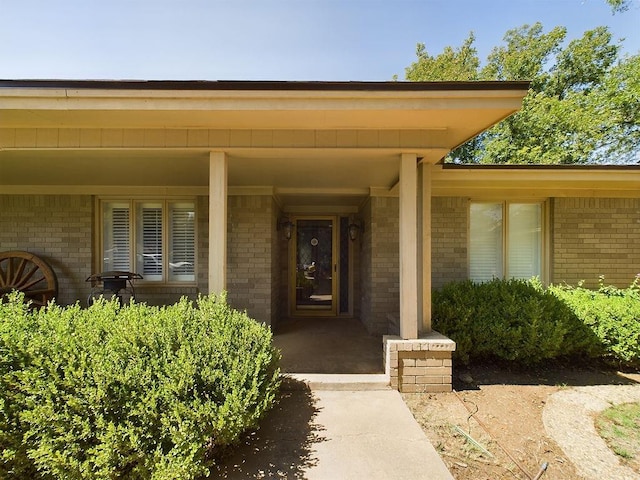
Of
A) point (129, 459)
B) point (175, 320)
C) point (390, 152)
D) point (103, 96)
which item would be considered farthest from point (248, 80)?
point (129, 459)

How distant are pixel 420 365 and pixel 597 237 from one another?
4746 millimetres

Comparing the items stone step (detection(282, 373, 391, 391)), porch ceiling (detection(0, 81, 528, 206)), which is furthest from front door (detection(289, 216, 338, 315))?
stone step (detection(282, 373, 391, 391))

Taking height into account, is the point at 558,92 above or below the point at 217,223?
above

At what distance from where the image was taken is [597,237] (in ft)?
18.2

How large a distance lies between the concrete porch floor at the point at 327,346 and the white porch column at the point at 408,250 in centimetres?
83

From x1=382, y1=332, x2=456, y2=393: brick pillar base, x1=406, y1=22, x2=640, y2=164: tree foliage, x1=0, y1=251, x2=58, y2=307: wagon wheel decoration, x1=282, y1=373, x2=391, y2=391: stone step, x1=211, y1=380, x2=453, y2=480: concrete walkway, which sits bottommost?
x1=211, y1=380, x2=453, y2=480: concrete walkway

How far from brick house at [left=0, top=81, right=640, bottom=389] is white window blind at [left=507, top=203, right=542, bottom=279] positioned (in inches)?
1.0

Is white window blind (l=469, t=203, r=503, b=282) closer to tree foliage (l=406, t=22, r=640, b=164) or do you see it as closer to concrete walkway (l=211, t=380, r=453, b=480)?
concrete walkway (l=211, t=380, r=453, b=480)

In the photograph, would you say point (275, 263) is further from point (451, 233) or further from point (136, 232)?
point (451, 233)

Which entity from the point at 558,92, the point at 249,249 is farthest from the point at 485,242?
the point at 558,92

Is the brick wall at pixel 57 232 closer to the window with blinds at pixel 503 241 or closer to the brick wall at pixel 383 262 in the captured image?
the brick wall at pixel 383 262

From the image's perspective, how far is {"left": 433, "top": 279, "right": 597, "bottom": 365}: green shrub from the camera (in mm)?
3854

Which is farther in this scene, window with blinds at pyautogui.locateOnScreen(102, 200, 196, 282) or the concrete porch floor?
window with blinds at pyautogui.locateOnScreen(102, 200, 196, 282)

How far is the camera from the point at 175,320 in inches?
104
